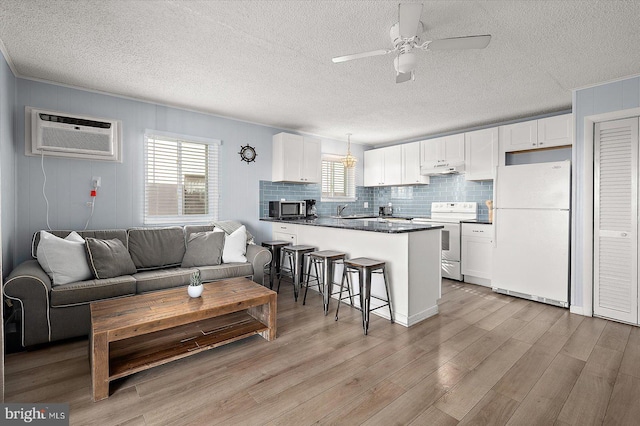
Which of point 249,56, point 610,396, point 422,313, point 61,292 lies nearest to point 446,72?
point 249,56

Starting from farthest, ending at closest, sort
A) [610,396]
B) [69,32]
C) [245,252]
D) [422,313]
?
[245,252] → [422,313] → [69,32] → [610,396]

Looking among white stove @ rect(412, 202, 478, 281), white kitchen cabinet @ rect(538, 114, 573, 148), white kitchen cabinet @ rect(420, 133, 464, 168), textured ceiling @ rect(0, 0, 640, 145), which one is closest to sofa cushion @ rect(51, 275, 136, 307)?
textured ceiling @ rect(0, 0, 640, 145)

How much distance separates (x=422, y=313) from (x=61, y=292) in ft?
10.9

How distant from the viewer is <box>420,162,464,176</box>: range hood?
5.12m

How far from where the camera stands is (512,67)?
2.95m

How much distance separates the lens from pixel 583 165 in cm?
340

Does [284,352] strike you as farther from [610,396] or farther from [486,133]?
[486,133]

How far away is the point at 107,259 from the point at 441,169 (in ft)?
16.1

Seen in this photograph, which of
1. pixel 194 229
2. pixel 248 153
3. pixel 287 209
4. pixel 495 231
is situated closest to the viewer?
pixel 194 229

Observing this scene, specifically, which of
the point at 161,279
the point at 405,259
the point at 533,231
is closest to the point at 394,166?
the point at 533,231

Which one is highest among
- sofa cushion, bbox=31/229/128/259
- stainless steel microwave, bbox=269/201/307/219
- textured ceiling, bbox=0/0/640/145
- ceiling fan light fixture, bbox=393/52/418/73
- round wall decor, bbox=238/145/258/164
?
textured ceiling, bbox=0/0/640/145

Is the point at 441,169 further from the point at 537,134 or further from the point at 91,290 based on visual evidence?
the point at 91,290

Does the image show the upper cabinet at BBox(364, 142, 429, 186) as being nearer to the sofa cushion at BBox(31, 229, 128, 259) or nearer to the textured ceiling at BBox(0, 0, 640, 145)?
the textured ceiling at BBox(0, 0, 640, 145)

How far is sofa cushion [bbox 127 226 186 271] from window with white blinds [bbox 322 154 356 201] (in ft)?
9.63
